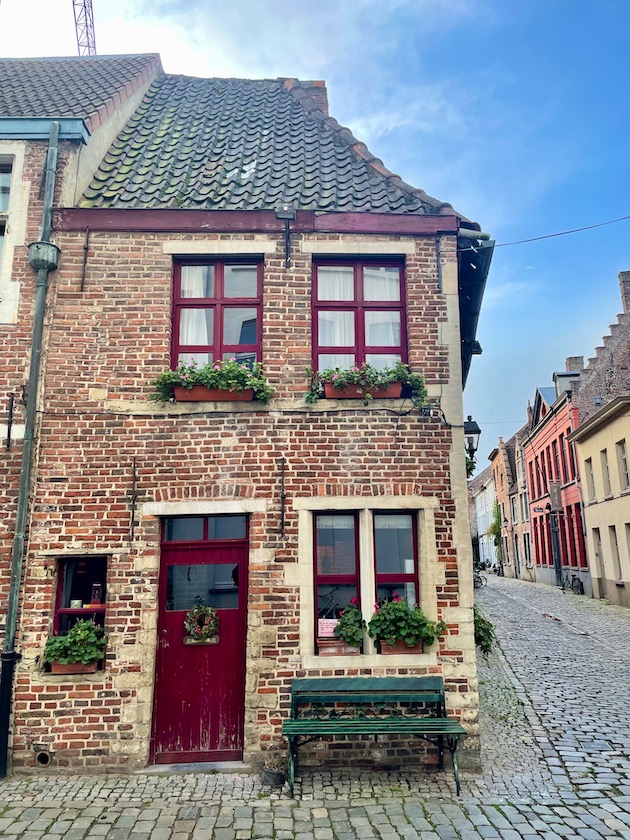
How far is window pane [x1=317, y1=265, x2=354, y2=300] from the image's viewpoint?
744 centimetres

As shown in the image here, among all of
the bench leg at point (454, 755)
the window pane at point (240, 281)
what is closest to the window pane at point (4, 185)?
the window pane at point (240, 281)

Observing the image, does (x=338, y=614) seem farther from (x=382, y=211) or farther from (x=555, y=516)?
(x=555, y=516)

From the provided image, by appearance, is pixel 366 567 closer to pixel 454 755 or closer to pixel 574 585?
pixel 454 755

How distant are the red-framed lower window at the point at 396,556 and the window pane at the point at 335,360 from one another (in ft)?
6.00

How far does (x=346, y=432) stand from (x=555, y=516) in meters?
27.8

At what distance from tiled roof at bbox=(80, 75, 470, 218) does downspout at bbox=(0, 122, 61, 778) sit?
656mm

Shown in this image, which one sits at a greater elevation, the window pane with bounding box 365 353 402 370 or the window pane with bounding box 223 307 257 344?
the window pane with bounding box 223 307 257 344

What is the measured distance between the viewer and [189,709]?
645 cm

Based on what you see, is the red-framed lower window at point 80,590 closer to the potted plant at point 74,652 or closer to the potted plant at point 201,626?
the potted plant at point 74,652

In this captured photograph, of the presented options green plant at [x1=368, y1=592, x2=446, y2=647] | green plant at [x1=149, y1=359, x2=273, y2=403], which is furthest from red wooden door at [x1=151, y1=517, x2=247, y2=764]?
green plant at [x1=149, y1=359, x2=273, y2=403]

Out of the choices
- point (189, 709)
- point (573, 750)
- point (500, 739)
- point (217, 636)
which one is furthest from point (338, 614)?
point (573, 750)

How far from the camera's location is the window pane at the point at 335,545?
22.2 feet

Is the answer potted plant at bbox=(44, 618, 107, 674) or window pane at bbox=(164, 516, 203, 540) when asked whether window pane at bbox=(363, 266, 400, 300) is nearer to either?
window pane at bbox=(164, 516, 203, 540)

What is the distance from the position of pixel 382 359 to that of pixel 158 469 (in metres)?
2.95
